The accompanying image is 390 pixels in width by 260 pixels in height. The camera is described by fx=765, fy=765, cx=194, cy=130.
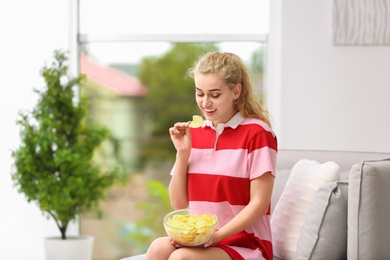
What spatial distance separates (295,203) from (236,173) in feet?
1.41

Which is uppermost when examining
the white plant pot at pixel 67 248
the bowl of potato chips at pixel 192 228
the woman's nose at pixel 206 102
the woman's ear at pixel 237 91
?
the woman's ear at pixel 237 91

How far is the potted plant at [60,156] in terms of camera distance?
4.66 meters

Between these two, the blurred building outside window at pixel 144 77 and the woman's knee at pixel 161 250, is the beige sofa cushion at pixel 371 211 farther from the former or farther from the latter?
the blurred building outside window at pixel 144 77

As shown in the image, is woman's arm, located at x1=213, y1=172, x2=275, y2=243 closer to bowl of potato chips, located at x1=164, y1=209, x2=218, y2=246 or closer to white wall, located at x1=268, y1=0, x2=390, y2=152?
bowl of potato chips, located at x1=164, y1=209, x2=218, y2=246

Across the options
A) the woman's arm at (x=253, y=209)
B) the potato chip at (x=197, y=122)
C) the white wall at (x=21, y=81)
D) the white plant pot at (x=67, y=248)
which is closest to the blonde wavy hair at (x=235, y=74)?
the potato chip at (x=197, y=122)

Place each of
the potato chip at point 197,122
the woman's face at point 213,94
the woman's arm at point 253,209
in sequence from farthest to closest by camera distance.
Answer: the potato chip at point 197,122
the woman's face at point 213,94
the woman's arm at point 253,209

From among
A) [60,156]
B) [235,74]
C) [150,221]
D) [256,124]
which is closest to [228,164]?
[256,124]

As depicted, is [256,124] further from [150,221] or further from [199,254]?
[150,221]

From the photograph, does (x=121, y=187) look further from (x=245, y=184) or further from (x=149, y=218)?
(x=245, y=184)

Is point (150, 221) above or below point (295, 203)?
below

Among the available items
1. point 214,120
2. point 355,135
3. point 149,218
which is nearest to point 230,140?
point 214,120

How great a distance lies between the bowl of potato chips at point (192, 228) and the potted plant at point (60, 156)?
2114 mm

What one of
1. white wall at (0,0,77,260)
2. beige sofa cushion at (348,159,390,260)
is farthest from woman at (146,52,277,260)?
white wall at (0,0,77,260)

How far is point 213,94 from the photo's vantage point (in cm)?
280
